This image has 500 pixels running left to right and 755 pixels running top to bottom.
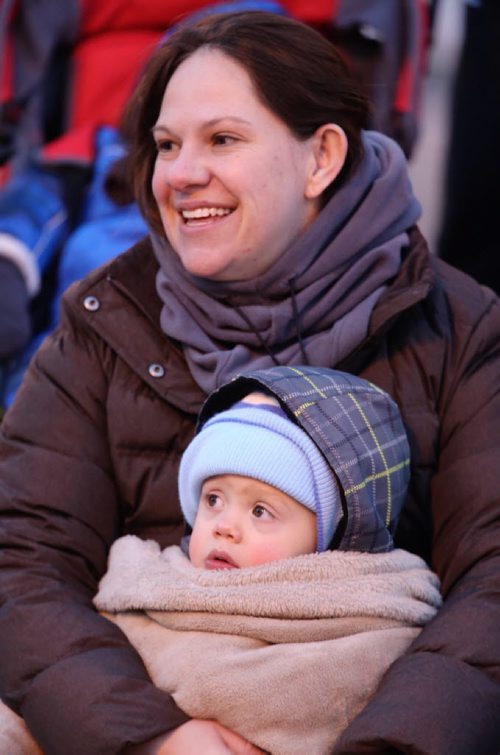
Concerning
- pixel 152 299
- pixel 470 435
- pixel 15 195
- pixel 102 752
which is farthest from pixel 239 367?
pixel 15 195

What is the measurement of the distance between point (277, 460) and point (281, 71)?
0.77 meters

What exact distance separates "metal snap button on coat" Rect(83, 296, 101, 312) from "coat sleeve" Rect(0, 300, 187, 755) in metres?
0.05

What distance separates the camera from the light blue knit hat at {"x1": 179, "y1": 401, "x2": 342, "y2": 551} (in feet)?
8.06

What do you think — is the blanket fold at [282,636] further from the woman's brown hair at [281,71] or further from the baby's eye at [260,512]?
the woman's brown hair at [281,71]

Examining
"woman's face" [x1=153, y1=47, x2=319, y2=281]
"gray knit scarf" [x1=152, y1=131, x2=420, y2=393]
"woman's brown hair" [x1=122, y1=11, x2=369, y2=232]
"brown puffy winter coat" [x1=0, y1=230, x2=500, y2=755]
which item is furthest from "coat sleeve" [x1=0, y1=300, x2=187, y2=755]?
"woman's brown hair" [x1=122, y1=11, x2=369, y2=232]

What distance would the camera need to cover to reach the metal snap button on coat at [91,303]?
285 cm

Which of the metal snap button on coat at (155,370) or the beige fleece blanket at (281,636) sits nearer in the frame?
the beige fleece blanket at (281,636)

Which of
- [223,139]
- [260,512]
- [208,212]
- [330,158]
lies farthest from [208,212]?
[260,512]

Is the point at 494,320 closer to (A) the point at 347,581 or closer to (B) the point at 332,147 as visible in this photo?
(B) the point at 332,147

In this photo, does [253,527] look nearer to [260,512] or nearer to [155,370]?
[260,512]

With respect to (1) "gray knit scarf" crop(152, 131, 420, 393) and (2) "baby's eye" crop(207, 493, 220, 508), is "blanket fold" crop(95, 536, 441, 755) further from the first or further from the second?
(1) "gray knit scarf" crop(152, 131, 420, 393)

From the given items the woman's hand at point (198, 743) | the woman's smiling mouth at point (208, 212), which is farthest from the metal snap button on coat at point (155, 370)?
the woman's hand at point (198, 743)

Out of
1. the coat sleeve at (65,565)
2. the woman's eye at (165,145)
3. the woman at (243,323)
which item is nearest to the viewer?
the coat sleeve at (65,565)

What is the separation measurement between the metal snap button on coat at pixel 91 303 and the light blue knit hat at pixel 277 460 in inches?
17.7
